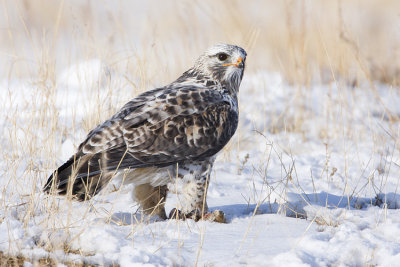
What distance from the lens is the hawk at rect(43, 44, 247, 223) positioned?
4.29 metres

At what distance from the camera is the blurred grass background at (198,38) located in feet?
23.1

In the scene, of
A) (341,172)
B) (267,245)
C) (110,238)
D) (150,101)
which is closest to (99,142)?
(150,101)

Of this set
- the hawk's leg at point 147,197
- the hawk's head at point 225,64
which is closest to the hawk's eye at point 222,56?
the hawk's head at point 225,64

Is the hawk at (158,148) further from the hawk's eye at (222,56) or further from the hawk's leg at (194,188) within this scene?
the hawk's eye at (222,56)

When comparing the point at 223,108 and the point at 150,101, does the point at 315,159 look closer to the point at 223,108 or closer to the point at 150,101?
the point at 223,108

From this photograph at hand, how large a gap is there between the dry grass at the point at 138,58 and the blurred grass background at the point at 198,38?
0.11ft

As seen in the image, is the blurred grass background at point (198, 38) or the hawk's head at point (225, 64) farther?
the blurred grass background at point (198, 38)

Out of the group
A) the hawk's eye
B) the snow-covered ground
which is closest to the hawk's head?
the hawk's eye

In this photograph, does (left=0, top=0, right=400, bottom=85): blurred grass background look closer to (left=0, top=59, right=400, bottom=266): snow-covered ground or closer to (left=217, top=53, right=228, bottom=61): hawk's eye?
(left=0, top=59, right=400, bottom=266): snow-covered ground

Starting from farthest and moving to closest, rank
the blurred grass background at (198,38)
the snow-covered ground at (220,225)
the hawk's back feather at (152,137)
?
the blurred grass background at (198,38)
the hawk's back feather at (152,137)
the snow-covered ground at (220,225)

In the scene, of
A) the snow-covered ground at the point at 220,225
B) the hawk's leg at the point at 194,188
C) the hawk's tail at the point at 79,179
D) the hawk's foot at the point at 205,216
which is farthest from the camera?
the hawk's leg at the point at 194,188

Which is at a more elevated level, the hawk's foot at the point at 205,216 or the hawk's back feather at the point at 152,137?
the hawk's back feather at the point at 152,137

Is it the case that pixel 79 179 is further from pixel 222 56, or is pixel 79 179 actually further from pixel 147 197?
pixel 222 56

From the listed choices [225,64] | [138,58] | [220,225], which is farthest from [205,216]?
[138,58]
